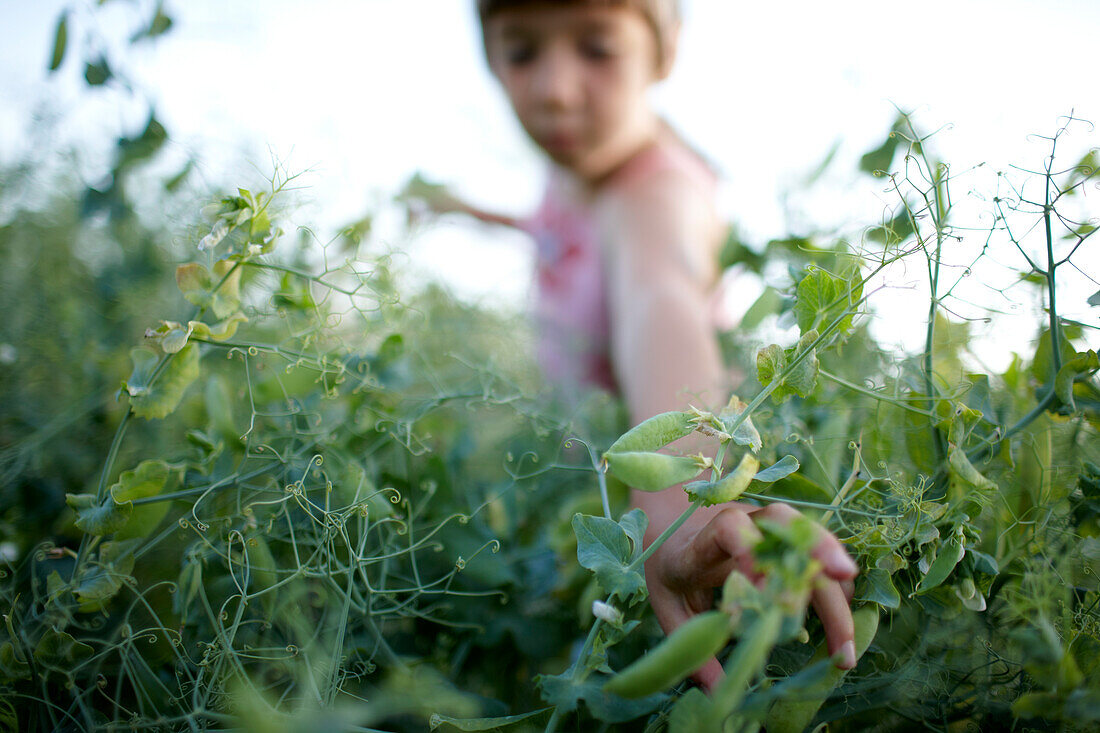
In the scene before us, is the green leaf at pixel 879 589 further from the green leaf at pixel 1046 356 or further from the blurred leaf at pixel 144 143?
the blurred leaf at pixel 144 143

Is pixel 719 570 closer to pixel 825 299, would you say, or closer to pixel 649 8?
pixel 825 299

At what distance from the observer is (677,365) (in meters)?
0.43

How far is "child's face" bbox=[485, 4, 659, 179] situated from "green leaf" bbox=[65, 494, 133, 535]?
→ 426mm

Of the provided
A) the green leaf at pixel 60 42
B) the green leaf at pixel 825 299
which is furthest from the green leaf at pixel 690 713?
the green leaf at pixel 60 42

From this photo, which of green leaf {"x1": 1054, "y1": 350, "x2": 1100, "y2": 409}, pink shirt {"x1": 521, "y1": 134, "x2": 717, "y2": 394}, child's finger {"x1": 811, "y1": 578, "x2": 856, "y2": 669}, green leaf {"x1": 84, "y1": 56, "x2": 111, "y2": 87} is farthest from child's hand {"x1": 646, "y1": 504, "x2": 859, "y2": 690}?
green leaf {"x1": 84, "y1": 56, "x2": 111, "y2": 87}

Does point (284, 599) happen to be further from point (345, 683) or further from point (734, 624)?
point (734, 624)

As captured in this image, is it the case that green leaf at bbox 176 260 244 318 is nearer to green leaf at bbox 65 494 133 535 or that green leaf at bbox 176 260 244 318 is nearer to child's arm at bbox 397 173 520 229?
green leaf at bbox 65 494 133 535

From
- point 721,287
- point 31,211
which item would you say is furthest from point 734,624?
point 31,211

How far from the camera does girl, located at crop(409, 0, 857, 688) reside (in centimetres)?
46

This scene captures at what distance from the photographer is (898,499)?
0.23 m

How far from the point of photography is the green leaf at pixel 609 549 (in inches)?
8.1

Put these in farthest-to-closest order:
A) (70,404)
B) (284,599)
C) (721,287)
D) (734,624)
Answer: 1. (721,287)
2. (70,404)
3. (284,599)
4. (734,624)


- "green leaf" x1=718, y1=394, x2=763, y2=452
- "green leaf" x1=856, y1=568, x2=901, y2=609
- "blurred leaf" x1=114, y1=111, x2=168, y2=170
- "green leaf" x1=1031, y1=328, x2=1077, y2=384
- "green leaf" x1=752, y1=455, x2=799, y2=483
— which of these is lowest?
"green leaf" x1=856, y1=568, x2=901, y2=609

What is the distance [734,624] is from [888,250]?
0.14 metres
